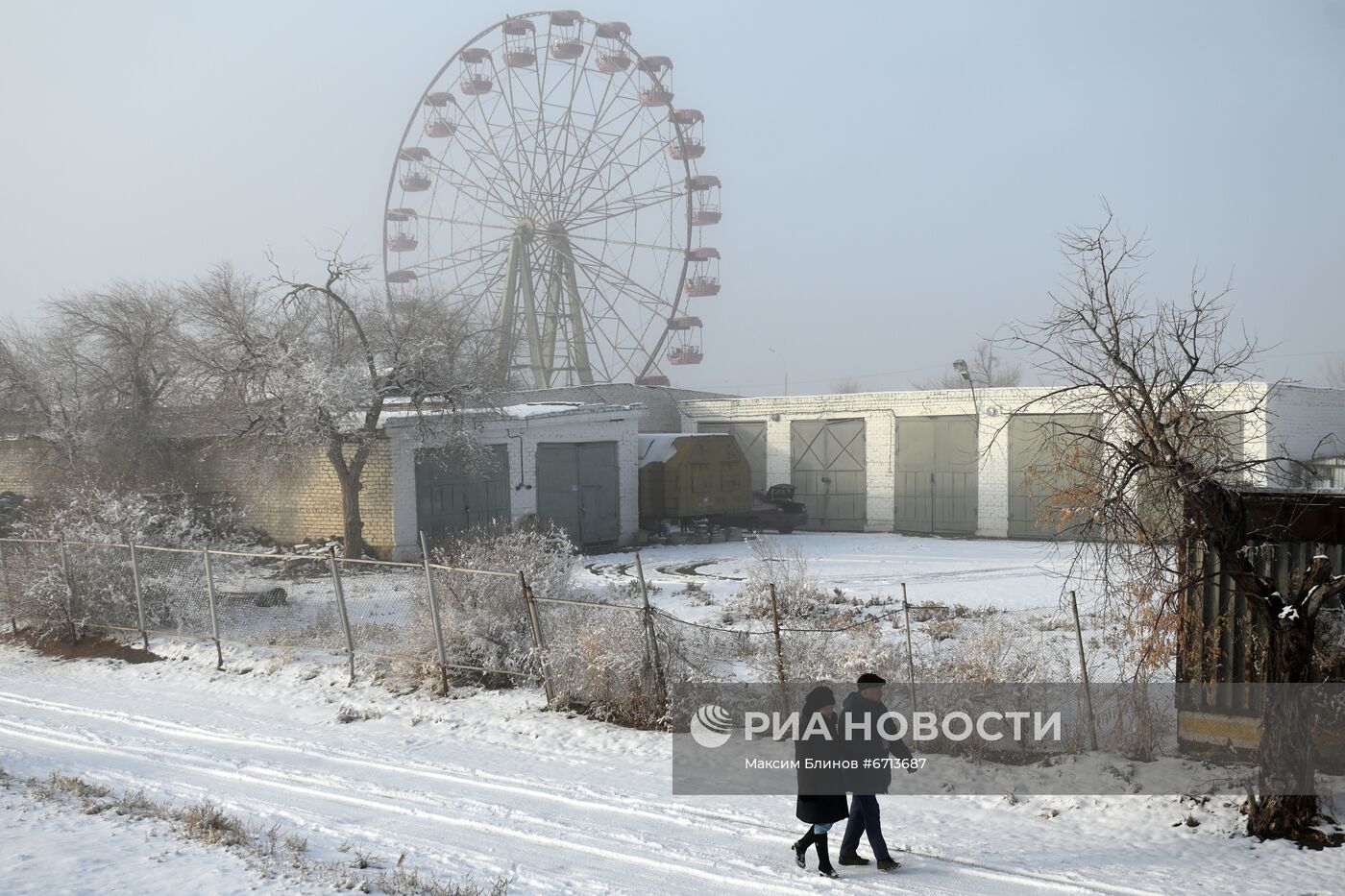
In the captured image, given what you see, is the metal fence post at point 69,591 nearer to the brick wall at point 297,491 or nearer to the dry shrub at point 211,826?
the brick wall at point 297,491

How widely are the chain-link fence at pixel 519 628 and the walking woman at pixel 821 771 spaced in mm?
2448

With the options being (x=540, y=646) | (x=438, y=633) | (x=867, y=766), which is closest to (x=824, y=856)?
(x=867, y=766)

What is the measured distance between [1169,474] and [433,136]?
34145 millimetres

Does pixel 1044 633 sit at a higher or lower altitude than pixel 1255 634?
lower

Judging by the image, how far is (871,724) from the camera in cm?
649

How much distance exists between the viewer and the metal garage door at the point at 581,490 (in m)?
24.7

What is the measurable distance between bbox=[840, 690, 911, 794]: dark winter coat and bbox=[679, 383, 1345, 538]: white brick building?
20.1 metres

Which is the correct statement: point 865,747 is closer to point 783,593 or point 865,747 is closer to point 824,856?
point 824,856

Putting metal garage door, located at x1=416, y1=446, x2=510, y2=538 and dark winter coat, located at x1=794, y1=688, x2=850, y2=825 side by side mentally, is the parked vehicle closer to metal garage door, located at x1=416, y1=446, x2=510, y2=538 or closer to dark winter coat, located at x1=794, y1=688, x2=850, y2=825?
metal garage door, located at x1=416, y1=446, x2=510, y2=538

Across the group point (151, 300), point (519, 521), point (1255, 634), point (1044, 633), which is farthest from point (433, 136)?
point (1255, 634)

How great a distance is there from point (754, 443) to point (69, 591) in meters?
20.5

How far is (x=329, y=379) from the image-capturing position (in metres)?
19.3

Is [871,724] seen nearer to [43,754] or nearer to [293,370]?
[43,754]

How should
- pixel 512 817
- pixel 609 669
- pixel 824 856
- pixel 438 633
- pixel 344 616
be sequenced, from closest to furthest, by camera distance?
pixel 824 856 < pixel 512 817 < pixel 609 669 < pixel 438 633 < pixel 344 616
